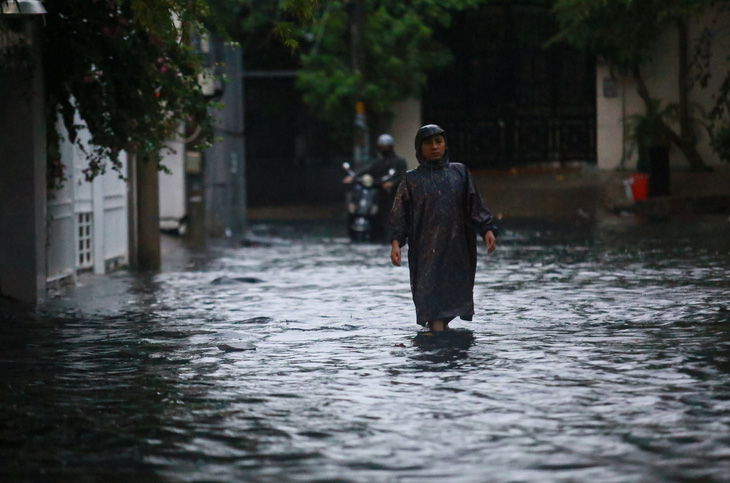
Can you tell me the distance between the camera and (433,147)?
36.0ft

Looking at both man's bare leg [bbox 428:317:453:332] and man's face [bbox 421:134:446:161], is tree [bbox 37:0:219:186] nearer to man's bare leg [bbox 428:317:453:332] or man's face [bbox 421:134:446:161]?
man's face [bbox 421:134:446:161]

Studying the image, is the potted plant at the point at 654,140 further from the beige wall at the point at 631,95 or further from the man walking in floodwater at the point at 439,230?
the man walking in floodwater at the point at 439,230

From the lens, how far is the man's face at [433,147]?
432 inches

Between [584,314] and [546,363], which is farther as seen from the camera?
[584,314]

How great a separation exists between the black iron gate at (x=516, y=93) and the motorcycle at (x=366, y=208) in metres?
12.1

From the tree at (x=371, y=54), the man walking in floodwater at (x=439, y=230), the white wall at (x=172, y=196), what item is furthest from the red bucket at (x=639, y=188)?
the man walking in floodwater at (x=439, y=230)

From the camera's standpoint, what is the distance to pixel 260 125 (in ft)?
132

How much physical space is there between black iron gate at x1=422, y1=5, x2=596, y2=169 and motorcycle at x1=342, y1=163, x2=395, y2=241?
1206 centimetres

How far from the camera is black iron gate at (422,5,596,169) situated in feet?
118

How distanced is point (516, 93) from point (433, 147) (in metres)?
25.9

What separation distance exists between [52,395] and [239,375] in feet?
4.11

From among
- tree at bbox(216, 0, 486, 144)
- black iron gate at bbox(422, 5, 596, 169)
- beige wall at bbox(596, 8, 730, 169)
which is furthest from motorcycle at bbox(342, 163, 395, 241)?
beige wall at bbox(596, 8, 730, 169)

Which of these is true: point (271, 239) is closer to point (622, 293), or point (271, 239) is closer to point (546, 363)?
point (622, 293)

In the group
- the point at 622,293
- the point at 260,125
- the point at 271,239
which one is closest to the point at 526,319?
the point at 622,293
